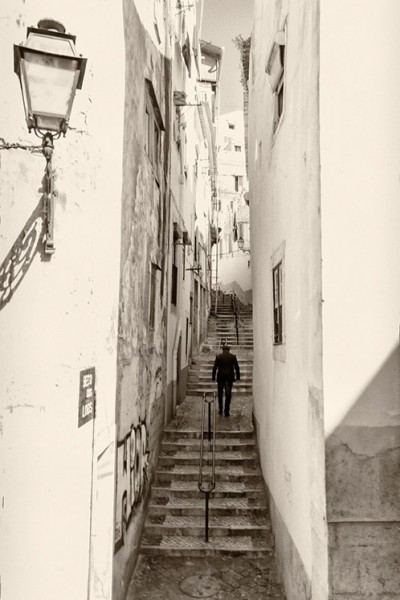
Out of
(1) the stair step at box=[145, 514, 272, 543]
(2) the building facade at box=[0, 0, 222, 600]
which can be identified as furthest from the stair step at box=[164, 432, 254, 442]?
(2) the building facade at box=[0, 0, 222, 600]

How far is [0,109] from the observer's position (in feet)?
12.9

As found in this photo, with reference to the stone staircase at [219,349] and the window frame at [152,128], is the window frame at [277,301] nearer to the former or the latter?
the window frame at [152,128]

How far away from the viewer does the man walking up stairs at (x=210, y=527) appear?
20.5ft

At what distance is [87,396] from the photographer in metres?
4.47

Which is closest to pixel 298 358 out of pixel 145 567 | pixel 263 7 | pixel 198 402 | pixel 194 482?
pixel 145 567

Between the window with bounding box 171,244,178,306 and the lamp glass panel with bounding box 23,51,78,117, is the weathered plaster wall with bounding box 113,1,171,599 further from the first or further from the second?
the window with bounding box 171,244,178,306

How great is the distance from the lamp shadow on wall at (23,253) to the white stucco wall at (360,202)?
2451mm

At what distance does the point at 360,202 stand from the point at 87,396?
10.1 ft

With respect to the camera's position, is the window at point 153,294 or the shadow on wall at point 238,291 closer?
the window at point 153,294

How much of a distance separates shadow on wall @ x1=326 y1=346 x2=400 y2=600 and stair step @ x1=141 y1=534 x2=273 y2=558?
11.6 feet

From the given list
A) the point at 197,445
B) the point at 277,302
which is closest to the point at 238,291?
the point at 197,445

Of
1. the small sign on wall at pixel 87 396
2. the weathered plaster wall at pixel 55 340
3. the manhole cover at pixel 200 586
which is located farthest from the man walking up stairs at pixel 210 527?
the small sign on wall at pixel 87 396

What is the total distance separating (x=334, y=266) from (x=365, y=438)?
57.9 inches

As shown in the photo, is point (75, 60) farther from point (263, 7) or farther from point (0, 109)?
point (263, 7)
